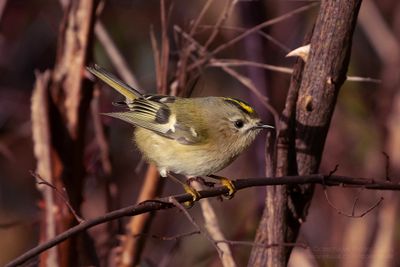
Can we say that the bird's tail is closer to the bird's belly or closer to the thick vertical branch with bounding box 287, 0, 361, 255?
the bird's belly

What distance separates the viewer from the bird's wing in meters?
2.74

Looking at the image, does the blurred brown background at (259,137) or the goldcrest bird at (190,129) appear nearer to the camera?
the goldcrest bird at (190,129)

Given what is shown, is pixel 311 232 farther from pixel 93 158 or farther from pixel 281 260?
pixel 281 260

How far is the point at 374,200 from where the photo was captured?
12.3 ft

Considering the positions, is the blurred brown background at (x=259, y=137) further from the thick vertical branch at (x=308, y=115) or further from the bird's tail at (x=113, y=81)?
the thick vertical branch at (x=308, y=115)

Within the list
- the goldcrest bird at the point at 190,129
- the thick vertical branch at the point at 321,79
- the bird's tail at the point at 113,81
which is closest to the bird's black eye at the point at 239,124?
the goldcrest bird at the point at 190,129

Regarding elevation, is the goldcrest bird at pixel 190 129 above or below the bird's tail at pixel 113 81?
below

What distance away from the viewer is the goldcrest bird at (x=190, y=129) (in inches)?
106

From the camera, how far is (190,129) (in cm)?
280

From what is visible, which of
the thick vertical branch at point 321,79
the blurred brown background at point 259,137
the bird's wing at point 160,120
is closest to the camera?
the thick vertical branch at point 321,79

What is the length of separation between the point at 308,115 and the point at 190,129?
70 centimetres

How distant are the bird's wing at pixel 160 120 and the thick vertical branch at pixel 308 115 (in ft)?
1.92

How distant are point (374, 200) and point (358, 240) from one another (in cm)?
39

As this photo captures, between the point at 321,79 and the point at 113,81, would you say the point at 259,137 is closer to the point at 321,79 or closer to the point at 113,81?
the point at 113,81
